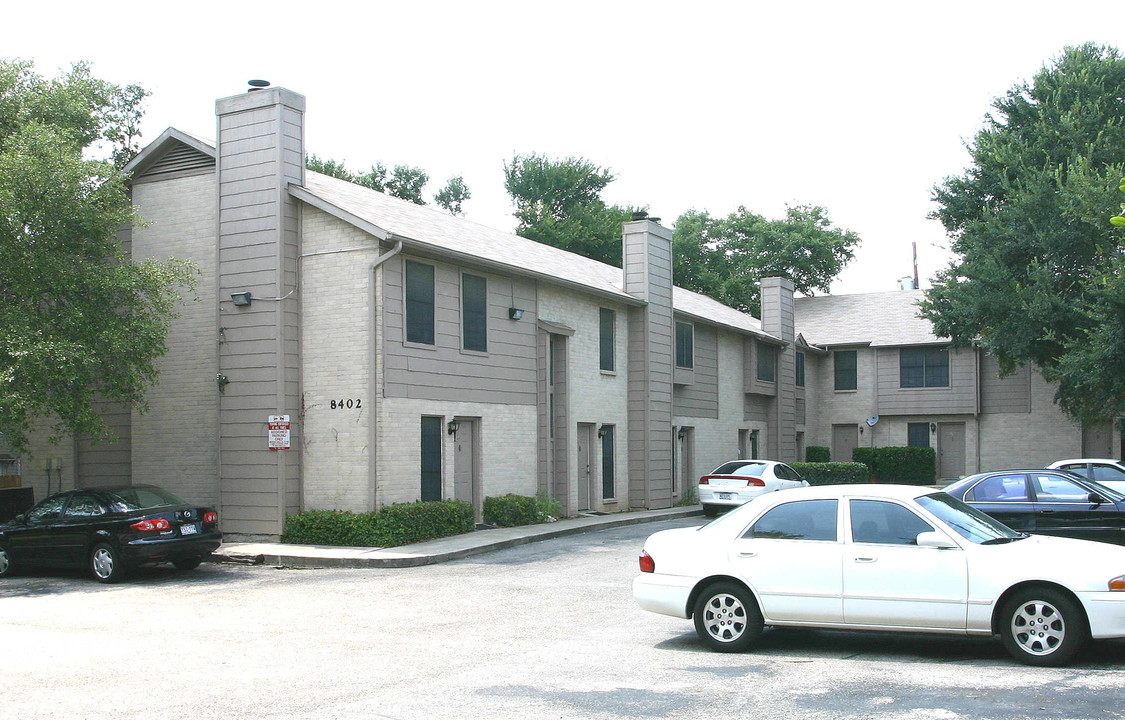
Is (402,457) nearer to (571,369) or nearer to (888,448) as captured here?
(571,369)

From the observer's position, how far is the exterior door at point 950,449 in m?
40.2

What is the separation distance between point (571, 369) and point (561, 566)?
8.94m

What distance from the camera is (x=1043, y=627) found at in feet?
28.0

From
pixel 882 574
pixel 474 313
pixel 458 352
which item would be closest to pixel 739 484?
pixel 474 313

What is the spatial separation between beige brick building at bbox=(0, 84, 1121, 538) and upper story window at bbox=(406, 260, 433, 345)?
39mm

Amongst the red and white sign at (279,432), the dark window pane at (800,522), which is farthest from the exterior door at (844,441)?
the dark window pane at (800,522)

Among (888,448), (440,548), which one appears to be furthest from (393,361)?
(888,448)

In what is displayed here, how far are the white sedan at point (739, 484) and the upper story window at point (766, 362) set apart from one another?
1119 cm

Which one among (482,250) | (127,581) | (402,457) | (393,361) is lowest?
(127,581)

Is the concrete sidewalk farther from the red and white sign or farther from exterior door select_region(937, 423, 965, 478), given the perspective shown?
exterior door select_region(937, 423, 965, 478)

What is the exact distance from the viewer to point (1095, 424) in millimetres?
34719

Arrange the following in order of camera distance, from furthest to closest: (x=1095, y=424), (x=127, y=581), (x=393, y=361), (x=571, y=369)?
(x=1095, y=424) < (x=571, y=369) < (x=393, y=361) < (x=127, y=581)

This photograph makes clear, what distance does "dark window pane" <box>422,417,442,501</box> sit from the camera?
66.1ft

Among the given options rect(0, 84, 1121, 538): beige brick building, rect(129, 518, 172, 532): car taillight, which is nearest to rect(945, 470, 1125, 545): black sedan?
rect(0, 84, 1121, 538): beige brick building
